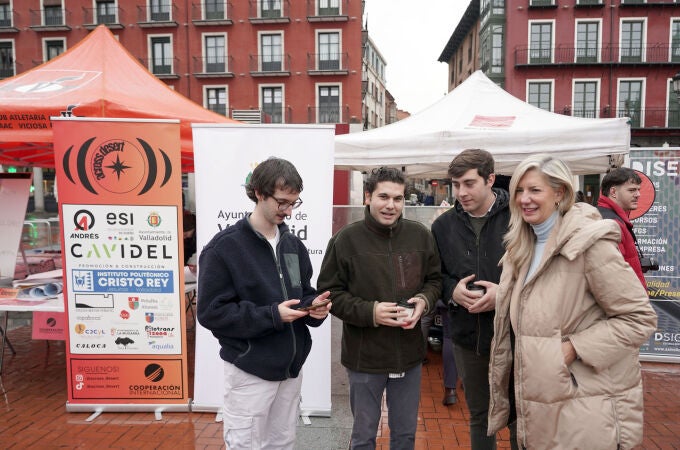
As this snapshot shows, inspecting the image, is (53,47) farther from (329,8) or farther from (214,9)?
(329,8)

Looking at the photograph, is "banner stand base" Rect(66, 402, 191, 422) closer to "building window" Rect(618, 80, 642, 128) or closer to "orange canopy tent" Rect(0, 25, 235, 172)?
"orange canopy tent" Rect(0, 25, 235, 172)

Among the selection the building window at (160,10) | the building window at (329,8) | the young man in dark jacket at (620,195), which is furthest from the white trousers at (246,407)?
the building window at (160,10)

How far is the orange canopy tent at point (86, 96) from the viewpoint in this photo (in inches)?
168

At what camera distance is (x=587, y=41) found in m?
28.1

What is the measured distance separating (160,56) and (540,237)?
33.3m

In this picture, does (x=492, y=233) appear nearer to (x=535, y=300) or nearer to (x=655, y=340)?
(x=535, y=300)

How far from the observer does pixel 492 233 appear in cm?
235

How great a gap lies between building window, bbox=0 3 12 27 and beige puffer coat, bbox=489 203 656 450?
4018cm

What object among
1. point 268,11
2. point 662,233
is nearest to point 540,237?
point 662,233

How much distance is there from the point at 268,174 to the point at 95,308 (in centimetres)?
242

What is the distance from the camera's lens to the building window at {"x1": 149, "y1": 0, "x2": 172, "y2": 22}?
29750mm

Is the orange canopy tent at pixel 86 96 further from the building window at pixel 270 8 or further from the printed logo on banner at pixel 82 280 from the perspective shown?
the building window at pixel 270 8

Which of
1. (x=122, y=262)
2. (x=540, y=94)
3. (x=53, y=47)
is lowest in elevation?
(x=122, y=262)

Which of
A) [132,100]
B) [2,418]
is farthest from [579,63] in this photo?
[2,418]
